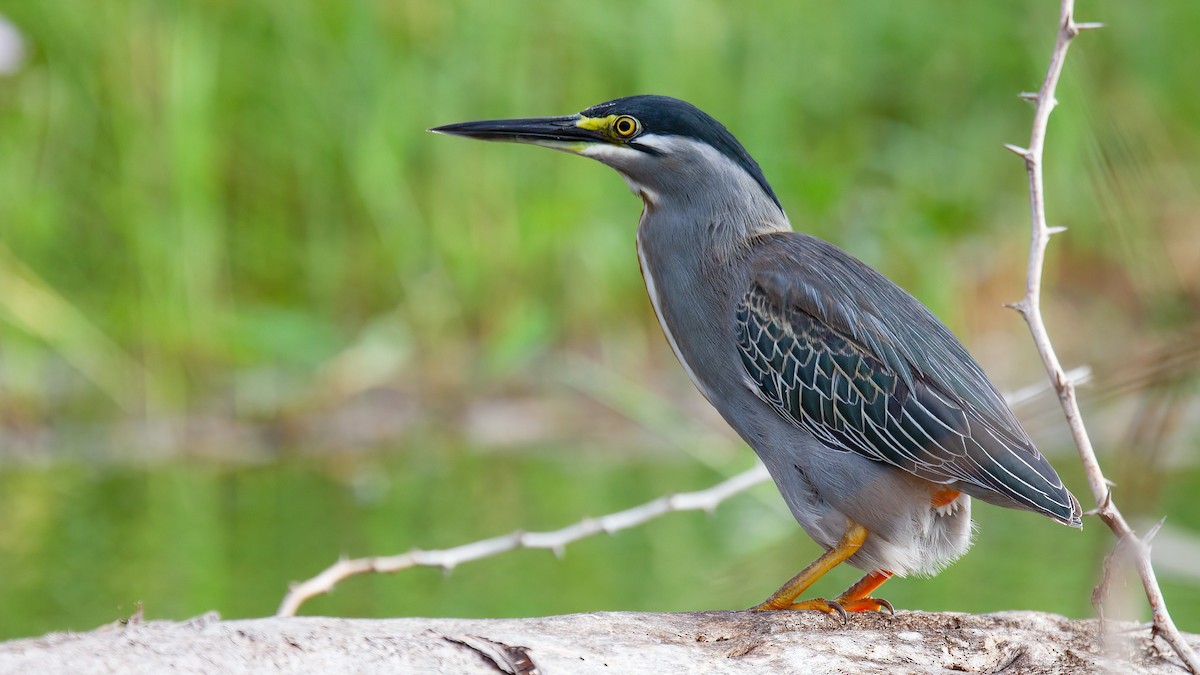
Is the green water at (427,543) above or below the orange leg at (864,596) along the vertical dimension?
above

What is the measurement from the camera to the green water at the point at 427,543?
384 centimetres

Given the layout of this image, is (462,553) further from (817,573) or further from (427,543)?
(427,543)

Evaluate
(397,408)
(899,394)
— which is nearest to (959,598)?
(899,394)

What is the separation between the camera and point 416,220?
20.6ft

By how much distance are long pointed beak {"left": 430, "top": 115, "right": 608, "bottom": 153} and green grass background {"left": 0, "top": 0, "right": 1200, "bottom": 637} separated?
1.90 metres

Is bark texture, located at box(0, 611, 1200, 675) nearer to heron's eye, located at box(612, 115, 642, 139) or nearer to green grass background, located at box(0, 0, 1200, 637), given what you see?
heron's eye, located at box(612, 115, 642, 139)

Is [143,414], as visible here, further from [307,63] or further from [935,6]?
[935,6]

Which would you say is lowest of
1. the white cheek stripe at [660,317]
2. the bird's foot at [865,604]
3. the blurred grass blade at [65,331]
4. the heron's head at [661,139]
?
the bird's foot at [865,604]

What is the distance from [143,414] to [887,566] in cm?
378

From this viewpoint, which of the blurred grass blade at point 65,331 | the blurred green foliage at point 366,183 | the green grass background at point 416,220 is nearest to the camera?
the green grass background at point 416,220

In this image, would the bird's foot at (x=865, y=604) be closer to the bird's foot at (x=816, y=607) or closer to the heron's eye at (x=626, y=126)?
the bird's foot at (x=816, y=607)

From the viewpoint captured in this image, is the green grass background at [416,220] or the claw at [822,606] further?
the green grass background at [416,220]

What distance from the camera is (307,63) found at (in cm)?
648

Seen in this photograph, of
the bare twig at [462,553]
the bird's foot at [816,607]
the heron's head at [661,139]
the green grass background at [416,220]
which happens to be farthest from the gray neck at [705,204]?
the green grass background at [416,220]
